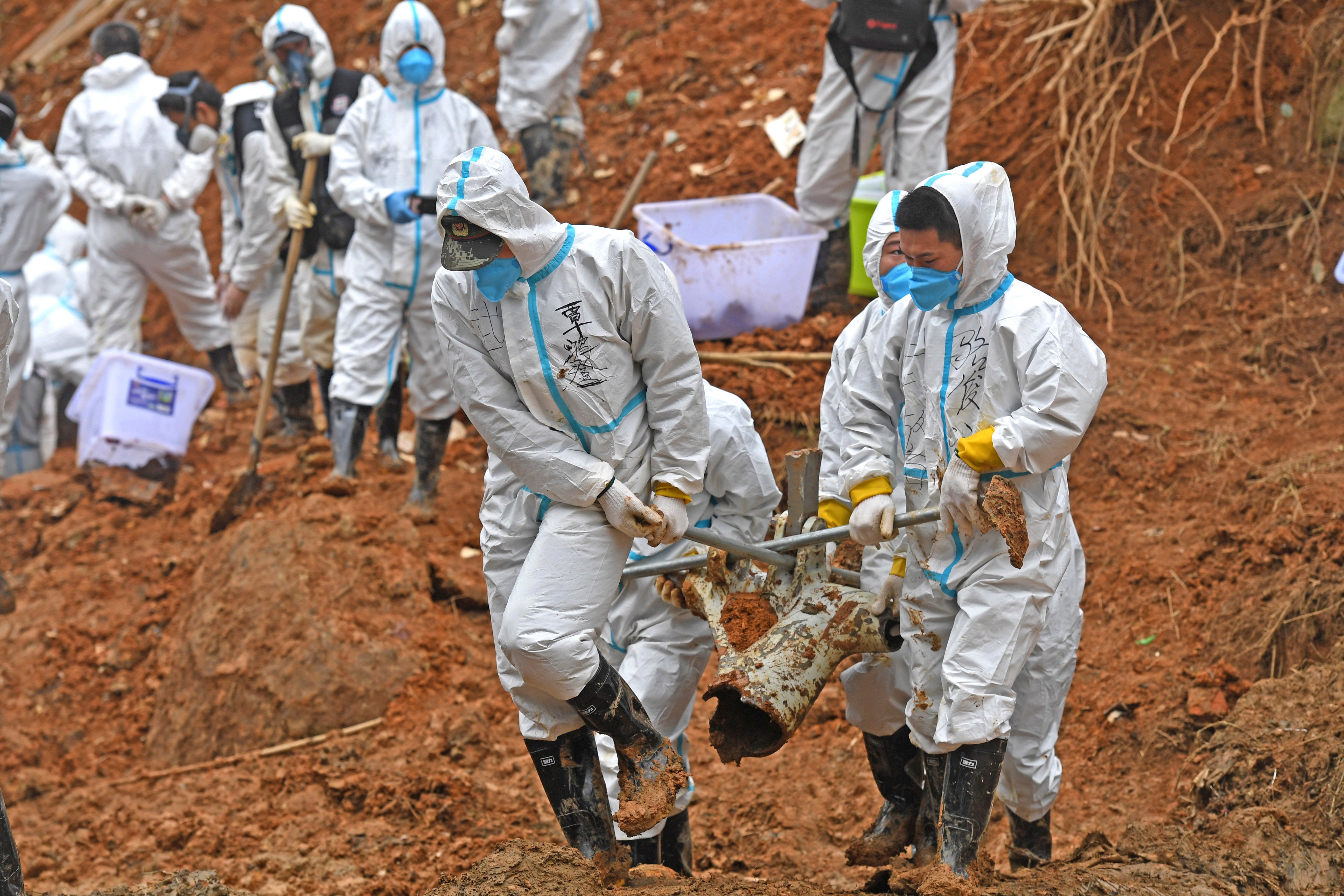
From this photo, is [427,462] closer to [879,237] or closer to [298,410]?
[298,410]

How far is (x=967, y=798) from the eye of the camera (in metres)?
3.13

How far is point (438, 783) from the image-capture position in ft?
15.2

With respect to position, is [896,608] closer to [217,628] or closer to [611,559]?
[611,559]

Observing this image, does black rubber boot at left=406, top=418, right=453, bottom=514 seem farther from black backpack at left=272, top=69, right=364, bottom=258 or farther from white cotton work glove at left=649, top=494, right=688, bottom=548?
white cotton work glove at left=649, top=494, right=688, bottom=548

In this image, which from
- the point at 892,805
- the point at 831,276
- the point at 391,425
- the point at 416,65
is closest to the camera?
the point at 892,805

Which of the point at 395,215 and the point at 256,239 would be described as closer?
the point at 395,215

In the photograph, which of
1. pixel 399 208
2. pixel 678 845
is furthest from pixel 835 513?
pixel 399 208

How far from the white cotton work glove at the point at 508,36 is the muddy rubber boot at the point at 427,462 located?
231 centimetres

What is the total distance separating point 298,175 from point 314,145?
0.35m

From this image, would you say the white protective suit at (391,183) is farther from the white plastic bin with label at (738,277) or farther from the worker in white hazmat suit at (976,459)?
the worker in white hazmat suit at (976,459)

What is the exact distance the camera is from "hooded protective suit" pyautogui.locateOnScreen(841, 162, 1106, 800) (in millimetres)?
3043

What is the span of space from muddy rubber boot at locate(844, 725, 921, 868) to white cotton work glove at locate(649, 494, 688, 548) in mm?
920

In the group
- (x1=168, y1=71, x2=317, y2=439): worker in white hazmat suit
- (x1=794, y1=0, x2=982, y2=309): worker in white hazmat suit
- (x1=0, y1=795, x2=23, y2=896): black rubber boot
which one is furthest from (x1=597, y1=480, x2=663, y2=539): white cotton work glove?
(x1=168, y1=71, x2=317, y2=439): worker in white hazmat suit

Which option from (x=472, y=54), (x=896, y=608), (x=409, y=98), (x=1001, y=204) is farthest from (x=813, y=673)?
(x=472, y=54)
